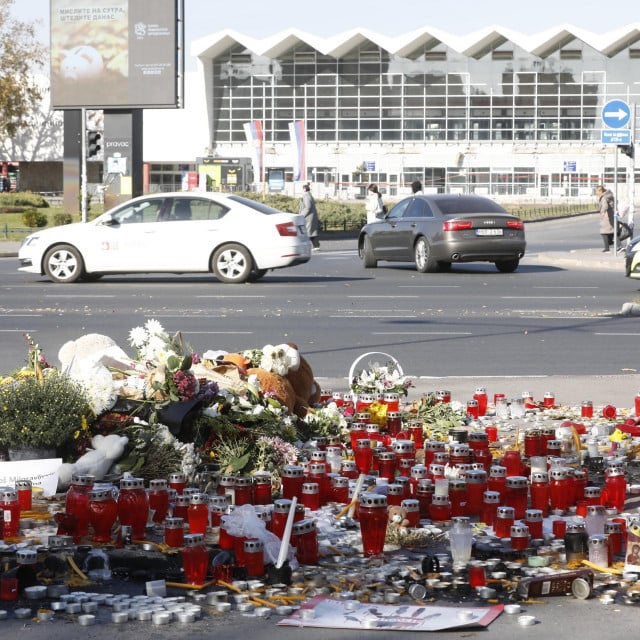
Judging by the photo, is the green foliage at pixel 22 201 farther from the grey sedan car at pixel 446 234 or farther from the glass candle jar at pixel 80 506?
the glass candle jar at pixel 80 506

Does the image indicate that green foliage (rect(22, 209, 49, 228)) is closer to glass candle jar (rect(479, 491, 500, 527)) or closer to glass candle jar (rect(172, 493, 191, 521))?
glass candle jar (rect(172, 493, 191, 521))

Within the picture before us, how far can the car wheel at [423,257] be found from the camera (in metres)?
25.4

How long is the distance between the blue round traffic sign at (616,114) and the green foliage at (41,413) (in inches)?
968

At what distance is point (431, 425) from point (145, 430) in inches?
81.7

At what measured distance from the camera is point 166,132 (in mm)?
95312

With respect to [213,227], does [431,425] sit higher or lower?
lower

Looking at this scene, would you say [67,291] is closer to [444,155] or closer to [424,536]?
[424,536]

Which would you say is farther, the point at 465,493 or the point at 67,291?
the point at 67,291

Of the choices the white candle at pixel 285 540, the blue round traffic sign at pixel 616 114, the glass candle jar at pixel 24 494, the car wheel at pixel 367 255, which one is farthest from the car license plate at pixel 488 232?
the white candle at pixel 285 540

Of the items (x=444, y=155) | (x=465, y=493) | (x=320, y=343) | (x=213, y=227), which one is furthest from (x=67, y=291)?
(x=444, y=155)

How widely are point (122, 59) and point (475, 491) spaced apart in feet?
128

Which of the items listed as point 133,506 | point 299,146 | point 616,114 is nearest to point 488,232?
point 616,114

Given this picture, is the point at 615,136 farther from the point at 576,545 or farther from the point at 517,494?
the point at 576,545

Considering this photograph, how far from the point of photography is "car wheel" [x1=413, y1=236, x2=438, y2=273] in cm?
2540
